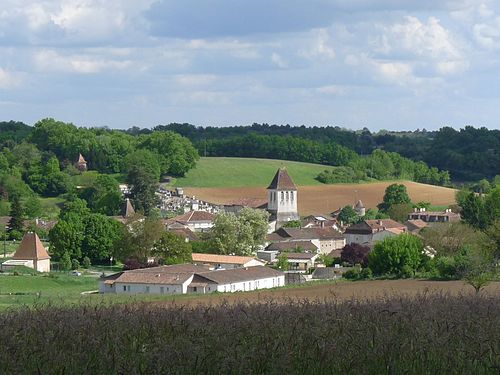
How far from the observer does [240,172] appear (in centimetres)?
15900

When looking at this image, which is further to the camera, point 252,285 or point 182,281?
point 252,285

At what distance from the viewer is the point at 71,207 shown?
363 ft

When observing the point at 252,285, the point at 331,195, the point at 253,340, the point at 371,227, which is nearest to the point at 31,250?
the point at 252,285

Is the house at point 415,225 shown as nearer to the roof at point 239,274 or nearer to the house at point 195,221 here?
the house at point 195,221

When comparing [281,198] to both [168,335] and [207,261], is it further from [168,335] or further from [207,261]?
[168,335]

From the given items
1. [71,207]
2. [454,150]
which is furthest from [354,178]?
[71,207]

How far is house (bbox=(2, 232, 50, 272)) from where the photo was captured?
2852 inches

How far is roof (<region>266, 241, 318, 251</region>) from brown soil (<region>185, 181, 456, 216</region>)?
3479 centimetres

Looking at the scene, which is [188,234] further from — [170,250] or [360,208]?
[360,208]

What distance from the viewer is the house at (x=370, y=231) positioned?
312ft

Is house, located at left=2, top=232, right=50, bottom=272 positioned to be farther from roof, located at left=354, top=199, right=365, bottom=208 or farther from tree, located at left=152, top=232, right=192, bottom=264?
roof, located at left=354, top=199, right=365, bottom=208

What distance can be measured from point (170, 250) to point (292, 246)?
18.9m

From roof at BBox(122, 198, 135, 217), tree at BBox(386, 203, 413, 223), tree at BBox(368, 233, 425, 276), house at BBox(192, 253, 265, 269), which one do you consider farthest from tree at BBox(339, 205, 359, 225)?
tree at BBox(368, 233, 425, 276)

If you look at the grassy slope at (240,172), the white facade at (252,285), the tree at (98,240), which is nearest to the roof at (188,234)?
the tree at (98,240)
